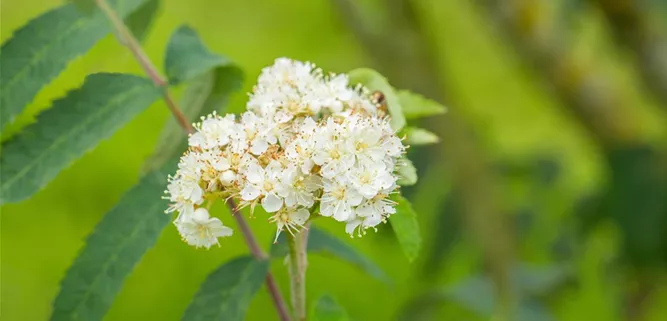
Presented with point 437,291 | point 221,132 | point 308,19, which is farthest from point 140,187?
point 308,19

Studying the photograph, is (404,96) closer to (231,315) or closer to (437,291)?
(231,315)

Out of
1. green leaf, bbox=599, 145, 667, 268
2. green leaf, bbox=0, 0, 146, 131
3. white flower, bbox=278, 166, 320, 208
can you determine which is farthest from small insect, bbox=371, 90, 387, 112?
green leaf, bbox=599, 145, 667, 268

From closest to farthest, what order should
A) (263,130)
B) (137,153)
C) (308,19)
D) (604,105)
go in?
(263,130), (604,105), (137,153), (308,19)

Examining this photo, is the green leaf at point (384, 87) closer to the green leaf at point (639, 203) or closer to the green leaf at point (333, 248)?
the green leaf at point (333, 248)

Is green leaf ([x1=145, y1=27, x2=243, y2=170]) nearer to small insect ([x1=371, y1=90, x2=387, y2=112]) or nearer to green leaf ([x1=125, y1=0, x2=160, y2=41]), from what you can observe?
green leaf ([x1=125, y1=0, x2=160, y2=41])

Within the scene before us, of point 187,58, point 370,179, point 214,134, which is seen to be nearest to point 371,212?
point 370,179

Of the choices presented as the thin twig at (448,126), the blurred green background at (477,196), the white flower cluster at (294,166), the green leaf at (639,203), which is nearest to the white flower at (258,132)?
the white flower cluster at (294,166)
